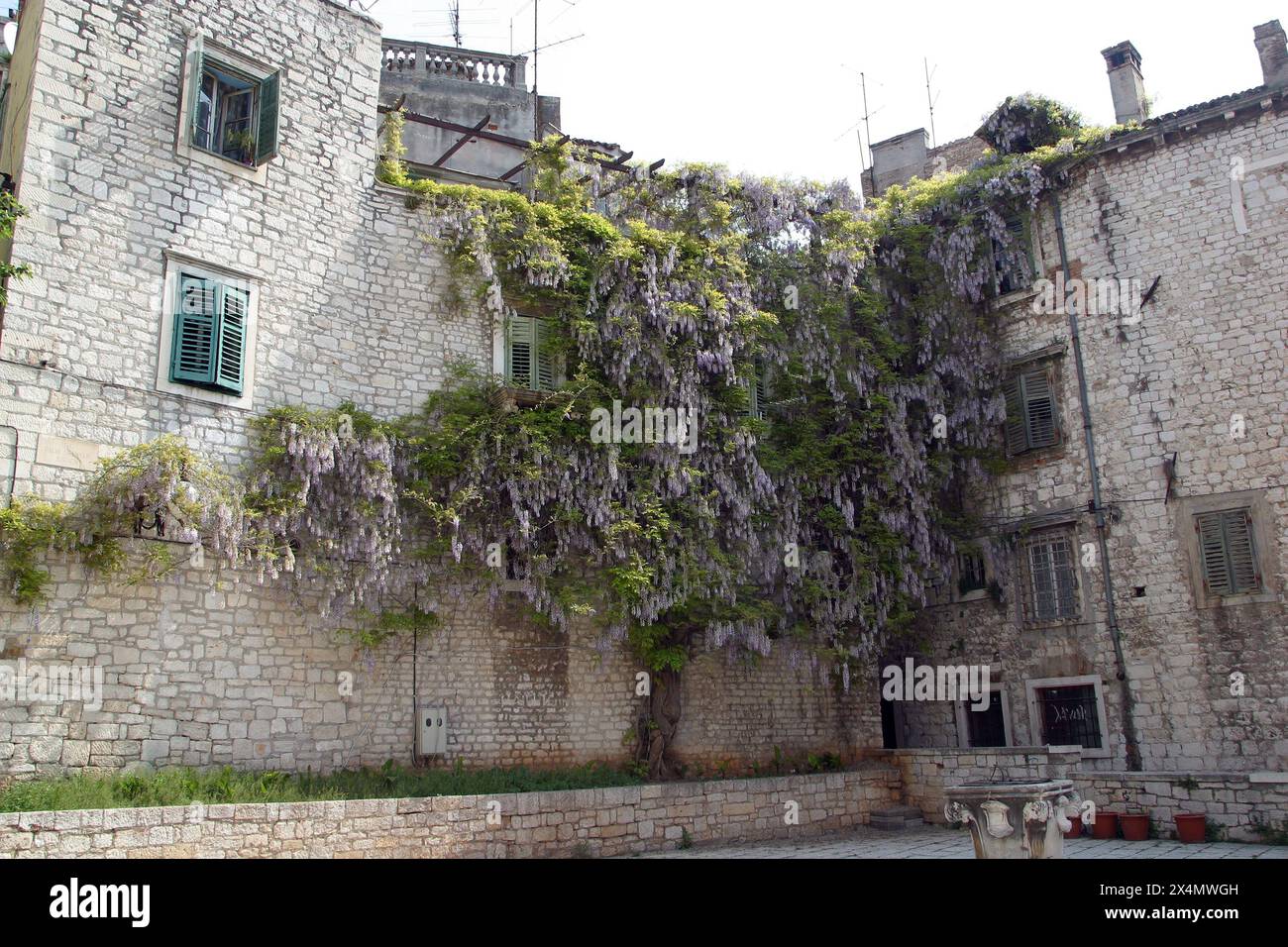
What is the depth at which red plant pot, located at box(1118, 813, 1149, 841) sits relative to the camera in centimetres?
1264

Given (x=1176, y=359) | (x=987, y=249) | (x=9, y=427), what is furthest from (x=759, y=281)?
(x=9, y=427)

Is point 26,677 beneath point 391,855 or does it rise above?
above

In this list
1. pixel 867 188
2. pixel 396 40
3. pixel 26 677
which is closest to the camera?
pixel 26 677

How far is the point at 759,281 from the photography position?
16.7 meters

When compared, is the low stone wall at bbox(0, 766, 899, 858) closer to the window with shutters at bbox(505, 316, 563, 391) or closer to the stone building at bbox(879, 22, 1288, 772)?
the stone building at bbox(879, 22, 1288, 772)

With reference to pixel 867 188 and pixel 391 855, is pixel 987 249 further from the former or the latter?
pixel 391 855

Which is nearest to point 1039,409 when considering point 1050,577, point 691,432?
point 1050,577

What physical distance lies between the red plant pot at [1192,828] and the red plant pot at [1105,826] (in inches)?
35.2

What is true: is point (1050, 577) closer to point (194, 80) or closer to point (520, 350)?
point (520, 350)

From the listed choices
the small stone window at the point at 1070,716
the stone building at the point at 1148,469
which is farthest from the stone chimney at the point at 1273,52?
the small stone window at the point at 1070,716

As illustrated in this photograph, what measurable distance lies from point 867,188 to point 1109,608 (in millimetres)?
11041

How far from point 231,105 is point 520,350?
4594 millimetres

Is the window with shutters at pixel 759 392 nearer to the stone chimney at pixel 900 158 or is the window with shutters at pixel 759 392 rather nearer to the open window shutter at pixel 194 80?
the stone chimney at pixel 900 158

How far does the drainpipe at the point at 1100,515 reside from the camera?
48.6 feet
